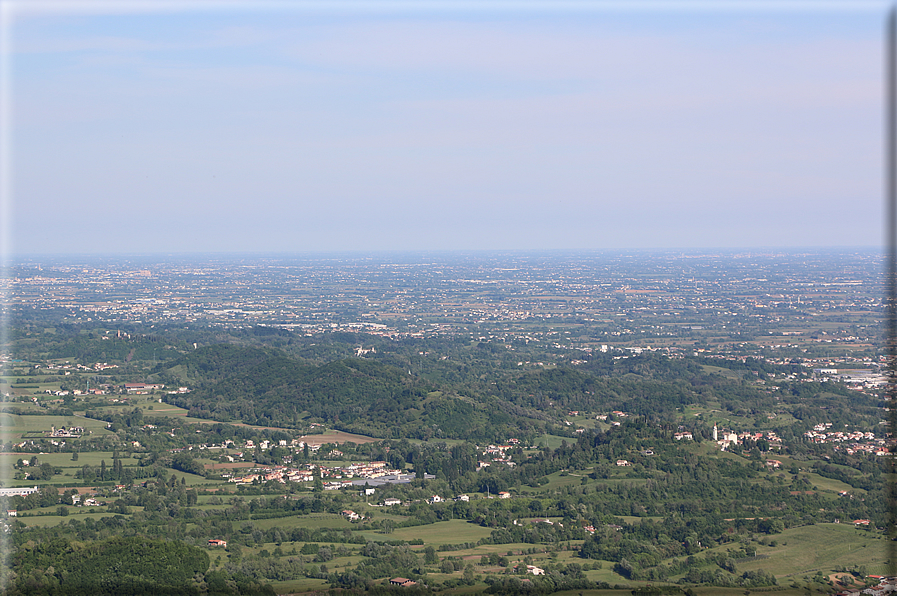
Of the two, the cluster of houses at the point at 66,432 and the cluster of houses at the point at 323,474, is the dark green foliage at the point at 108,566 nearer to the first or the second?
the cluster of houses at the point at 323,474

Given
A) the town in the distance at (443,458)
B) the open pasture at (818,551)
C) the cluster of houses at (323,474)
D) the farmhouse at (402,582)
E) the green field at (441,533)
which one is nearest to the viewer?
the farmhouse at (402,582)

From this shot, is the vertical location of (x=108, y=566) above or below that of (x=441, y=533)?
above

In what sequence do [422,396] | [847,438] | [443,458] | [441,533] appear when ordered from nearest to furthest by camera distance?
[441,533] → [443,458] → [847,438] → [422,396]

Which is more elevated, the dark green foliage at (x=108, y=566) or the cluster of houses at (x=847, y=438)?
the dark green foliage at (x=108, y=566)

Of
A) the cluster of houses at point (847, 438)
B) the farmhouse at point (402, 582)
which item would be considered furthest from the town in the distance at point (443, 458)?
the cluster of houses at point (847, 438)

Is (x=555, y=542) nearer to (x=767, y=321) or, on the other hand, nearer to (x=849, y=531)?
(x=849, y=531)

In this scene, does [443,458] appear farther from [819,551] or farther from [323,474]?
[819,551]

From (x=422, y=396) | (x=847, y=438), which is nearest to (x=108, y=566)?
(x=422, y=396)
